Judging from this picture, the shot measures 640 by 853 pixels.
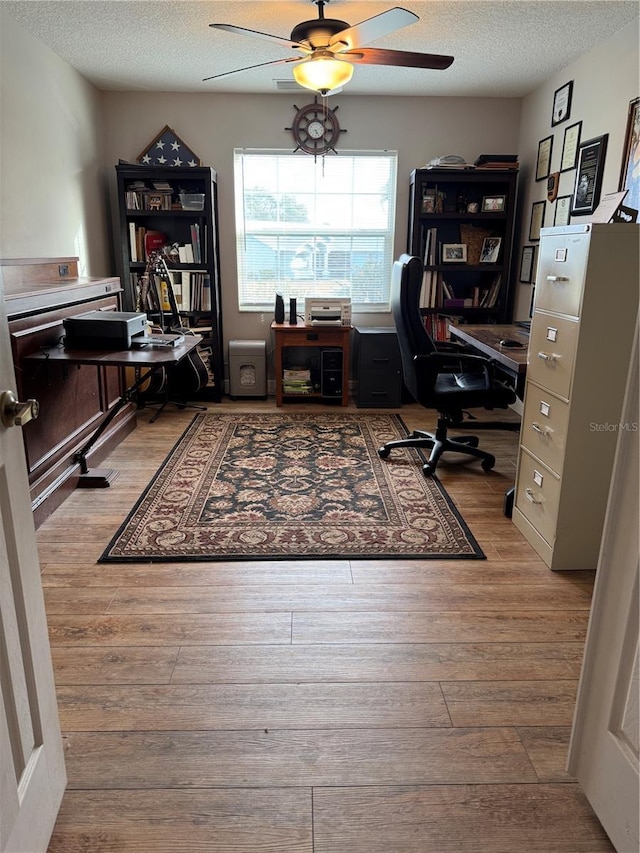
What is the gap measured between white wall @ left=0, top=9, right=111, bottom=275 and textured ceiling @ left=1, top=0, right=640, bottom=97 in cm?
14

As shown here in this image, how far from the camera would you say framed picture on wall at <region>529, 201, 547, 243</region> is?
4.25 metres

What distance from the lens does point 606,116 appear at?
335cm

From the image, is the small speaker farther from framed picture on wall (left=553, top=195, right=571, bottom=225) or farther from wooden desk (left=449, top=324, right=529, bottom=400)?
framed picture on wall (left=553, top=195, right=571, bottom=225)

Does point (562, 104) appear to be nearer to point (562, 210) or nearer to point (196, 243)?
point (562, 210)

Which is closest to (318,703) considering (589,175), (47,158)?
(589,175)

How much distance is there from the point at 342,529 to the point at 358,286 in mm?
2961

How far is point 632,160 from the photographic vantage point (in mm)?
3047

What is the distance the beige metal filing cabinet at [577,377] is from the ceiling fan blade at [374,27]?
111 centimetres

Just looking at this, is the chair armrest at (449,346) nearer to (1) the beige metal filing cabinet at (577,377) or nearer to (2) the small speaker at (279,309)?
(1) the beige metal filing cabinet at (577,377)

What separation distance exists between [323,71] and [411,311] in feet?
4.17

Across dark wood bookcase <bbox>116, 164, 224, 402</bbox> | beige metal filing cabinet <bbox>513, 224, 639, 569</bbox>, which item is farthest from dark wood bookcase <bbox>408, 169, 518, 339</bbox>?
beige metal filing cabinet <bbox>513, 224, 639, 569</bbox>

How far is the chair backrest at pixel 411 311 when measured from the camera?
309 centimetres

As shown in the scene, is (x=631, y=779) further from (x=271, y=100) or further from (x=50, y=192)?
(x=271, y=100)

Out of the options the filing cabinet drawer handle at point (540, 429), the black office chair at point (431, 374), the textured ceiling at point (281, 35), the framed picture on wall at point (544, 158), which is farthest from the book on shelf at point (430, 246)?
the filing cabinet drawer handle at point (540, 429)
